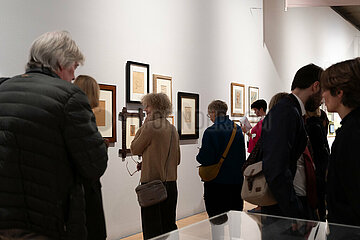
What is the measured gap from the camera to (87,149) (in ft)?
6.59

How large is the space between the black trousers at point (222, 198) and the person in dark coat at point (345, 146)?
2571 mm

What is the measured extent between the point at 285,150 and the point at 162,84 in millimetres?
4114

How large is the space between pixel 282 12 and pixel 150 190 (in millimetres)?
8063

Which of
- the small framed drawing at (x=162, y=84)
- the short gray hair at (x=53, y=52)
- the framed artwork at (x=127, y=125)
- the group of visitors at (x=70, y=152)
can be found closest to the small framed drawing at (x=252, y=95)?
the small framed drawing at (x=162, y=84)

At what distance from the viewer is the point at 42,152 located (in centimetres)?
194

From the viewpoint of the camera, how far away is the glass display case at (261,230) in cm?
166

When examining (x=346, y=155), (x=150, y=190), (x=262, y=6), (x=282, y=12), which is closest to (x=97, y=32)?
(x=150, y=190)

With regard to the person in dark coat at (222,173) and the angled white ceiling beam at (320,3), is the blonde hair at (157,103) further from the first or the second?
the angled white ceiling beam at (320,3)

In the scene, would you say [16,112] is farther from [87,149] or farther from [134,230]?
[134,230]

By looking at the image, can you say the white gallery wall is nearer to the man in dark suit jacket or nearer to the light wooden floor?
the light wooden floor

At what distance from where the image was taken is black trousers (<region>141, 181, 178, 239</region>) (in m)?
4.07

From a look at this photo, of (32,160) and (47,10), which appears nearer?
(32,160)

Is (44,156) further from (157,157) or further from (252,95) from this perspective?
(252,95)

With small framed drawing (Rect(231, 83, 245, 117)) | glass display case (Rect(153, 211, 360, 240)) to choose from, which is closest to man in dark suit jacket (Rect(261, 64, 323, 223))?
glass display case (Rect(153, 211, 360, 240))
